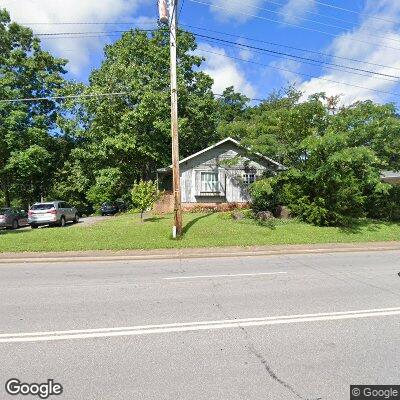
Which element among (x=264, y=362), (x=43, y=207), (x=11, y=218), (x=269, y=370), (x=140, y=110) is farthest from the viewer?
(x=140, y=110)

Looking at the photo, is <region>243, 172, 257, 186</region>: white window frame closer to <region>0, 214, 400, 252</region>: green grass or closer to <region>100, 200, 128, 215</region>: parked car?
<region>0, 214, 400, 252</region>: green grass

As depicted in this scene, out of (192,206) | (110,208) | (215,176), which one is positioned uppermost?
(215,176)

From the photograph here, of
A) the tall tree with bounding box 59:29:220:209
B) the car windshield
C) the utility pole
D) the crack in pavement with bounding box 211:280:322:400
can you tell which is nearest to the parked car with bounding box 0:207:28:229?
the car windshield

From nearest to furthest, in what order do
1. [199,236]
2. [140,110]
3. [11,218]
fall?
[199,236] < [11,218] < [140,110]

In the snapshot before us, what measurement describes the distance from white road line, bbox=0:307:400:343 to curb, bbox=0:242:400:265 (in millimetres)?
7481

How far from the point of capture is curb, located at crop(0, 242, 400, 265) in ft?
42.4

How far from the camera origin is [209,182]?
28250 millimetres

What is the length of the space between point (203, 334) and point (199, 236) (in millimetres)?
11401

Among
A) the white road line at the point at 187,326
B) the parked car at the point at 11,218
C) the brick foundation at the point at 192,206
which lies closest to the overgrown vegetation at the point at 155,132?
the brick foundation at the point at 192,206

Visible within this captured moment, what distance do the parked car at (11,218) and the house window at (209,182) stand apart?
13.3 m

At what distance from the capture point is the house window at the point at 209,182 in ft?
92.3

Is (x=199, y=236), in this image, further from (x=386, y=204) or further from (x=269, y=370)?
(x=386, y=204)

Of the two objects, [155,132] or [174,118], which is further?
[155,132]

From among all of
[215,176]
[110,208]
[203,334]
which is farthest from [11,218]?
[203,334]
